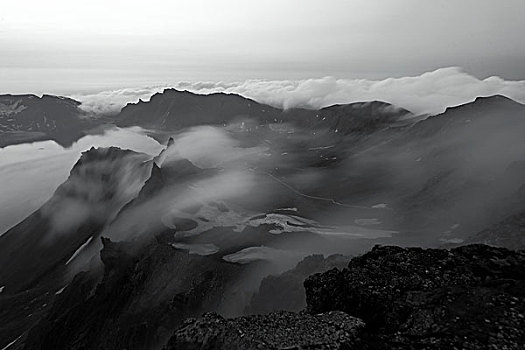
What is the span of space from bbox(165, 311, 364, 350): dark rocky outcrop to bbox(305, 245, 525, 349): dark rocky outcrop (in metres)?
2.09

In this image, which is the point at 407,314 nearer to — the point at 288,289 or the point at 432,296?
the point at 432,296

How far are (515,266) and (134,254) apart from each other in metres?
184

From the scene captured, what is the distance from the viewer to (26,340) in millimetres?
192500

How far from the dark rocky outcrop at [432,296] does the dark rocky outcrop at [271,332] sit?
2.09 metres

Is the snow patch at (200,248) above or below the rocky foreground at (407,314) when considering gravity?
below

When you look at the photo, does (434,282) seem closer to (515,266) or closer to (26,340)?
(515,266)

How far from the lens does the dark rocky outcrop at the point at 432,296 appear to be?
2677cm

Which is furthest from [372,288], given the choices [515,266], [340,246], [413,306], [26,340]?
[26,340]

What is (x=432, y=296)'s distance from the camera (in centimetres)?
3094

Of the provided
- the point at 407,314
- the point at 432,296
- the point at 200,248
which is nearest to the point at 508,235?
the point at 432,296

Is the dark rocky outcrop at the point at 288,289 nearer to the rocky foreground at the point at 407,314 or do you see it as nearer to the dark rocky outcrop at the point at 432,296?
the dark rocky outcrop at the point at 432,296

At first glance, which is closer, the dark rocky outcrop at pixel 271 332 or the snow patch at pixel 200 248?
the dark rocky outcrop at pixel 271 332

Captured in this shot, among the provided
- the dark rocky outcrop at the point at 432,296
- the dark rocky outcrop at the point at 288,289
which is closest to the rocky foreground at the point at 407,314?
the dark rocky outcrop at the point at 432,296

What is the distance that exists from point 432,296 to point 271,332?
1268cm
